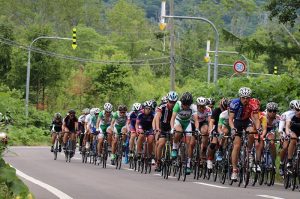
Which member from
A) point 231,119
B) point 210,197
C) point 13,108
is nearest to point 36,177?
point 231,119

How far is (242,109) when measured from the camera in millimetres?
17906

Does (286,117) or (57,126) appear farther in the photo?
(57,126)

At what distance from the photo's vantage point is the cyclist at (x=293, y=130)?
17.7 metres

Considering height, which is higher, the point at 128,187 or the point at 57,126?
the point at 57,126

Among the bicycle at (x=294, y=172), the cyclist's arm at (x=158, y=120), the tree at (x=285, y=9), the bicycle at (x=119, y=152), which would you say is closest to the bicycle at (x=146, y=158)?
the bicycle at (x=119, y=152)

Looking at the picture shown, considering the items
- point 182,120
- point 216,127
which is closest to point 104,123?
point 216,127

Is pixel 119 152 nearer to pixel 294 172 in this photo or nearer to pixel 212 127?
pixel 212 127

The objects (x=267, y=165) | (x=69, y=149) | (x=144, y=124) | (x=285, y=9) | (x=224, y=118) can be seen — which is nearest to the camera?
(x=267, y=165)

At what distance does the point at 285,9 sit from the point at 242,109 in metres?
17.5

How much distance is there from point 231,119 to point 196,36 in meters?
96.3

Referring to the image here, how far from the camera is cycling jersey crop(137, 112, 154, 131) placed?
937 inches

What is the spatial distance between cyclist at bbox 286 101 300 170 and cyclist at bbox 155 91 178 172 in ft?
11.0

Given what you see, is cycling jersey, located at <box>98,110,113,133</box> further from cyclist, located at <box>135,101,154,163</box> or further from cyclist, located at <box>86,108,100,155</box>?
cyclist, located at <box>135,101,154,163</box>

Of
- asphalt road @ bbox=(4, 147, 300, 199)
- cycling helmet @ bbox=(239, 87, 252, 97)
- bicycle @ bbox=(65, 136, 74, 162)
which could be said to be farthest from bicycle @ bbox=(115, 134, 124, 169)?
cycling helmet @ bbox=(239, 87, 252, 97)
